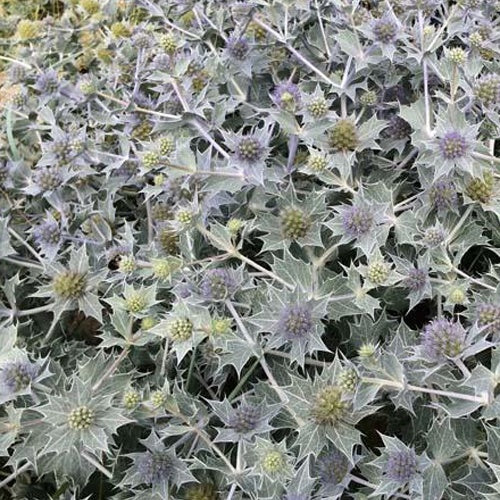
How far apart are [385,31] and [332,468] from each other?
1.33m

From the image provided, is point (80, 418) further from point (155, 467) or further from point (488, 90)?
point (488, 90)

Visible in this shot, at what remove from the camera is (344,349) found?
191 centimetres

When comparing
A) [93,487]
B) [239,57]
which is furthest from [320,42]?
[93,487]

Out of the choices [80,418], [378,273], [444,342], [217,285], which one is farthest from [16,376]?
[444,342]

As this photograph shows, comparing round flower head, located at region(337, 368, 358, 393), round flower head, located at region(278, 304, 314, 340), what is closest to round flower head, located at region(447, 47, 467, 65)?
round flower head, located at region(278, 304, 314, 340)

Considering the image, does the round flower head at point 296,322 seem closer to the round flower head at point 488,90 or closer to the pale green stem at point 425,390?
the pale green stem at point 425,390

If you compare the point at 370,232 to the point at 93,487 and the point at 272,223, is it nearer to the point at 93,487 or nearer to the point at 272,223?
the point at 272,223

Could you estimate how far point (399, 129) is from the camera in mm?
2086

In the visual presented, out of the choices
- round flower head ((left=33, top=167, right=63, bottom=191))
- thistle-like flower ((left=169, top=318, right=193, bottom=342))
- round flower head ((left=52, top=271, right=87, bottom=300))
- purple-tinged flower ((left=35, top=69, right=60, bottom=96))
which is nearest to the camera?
thistle-like flower ((left=169, top=318, right=193, bottom=342))

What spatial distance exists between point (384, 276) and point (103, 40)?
76.2 inches

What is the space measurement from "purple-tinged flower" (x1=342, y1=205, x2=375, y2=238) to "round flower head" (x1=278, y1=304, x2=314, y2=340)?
0.27 m

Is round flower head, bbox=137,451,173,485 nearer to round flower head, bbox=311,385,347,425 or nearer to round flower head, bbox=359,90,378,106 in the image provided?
round flower head, bbox=311,385,347,425

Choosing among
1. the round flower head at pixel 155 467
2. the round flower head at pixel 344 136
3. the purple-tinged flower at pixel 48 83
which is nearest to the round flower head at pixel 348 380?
the round flower head at pixel 155 467

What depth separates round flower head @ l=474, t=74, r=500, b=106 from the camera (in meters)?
1.85
